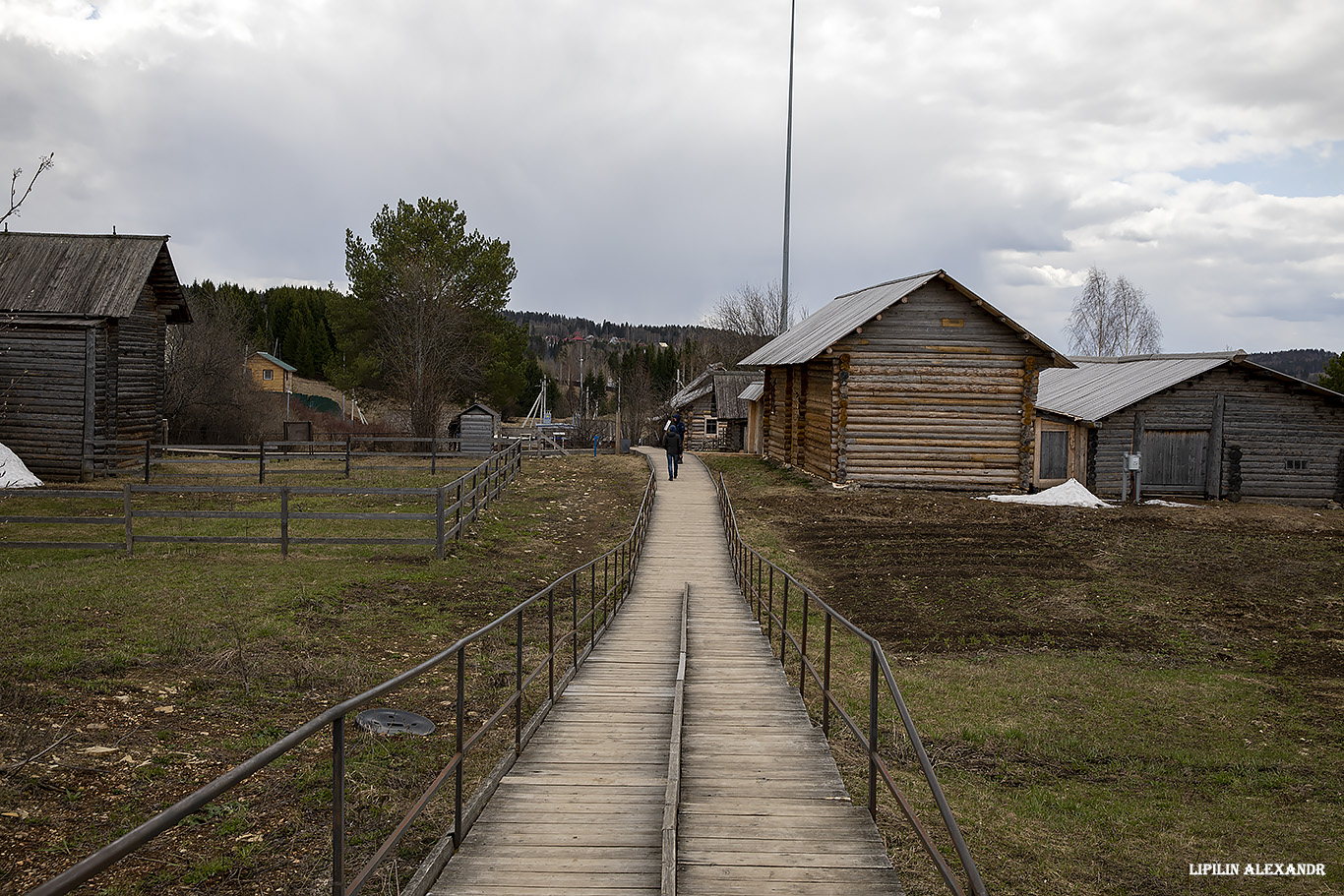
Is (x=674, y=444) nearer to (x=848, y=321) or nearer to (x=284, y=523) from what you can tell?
(x=848, y=321)

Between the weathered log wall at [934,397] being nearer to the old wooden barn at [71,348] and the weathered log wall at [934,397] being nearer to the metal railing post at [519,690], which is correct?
the metal railing post at [519,690]

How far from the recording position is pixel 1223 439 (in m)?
29.0

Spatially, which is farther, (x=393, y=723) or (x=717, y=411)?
(x=717, y=411)

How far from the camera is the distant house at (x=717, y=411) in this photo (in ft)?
182

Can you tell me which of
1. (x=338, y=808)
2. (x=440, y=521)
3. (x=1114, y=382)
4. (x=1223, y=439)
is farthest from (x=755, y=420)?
(x=338, y=808)

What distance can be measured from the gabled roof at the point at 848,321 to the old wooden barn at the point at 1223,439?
453 centimetres

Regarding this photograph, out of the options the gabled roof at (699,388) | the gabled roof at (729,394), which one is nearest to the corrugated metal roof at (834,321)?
the gabled roof at (729,394)

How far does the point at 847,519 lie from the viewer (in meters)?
23.1

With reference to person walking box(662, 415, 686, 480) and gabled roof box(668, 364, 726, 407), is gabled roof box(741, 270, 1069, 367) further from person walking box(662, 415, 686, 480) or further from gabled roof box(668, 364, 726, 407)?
gabled roof box(668, 364, 726, 407)

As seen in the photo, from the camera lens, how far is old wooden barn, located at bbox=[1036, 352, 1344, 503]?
1136 inches

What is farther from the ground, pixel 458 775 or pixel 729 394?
pixel 729 394

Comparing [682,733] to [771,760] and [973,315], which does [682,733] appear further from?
[973,315]

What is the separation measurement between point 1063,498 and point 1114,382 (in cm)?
839

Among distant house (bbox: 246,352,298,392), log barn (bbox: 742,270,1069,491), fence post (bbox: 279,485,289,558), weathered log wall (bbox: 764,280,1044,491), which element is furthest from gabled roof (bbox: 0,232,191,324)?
distant house (bbox: 246,352,298,392)
